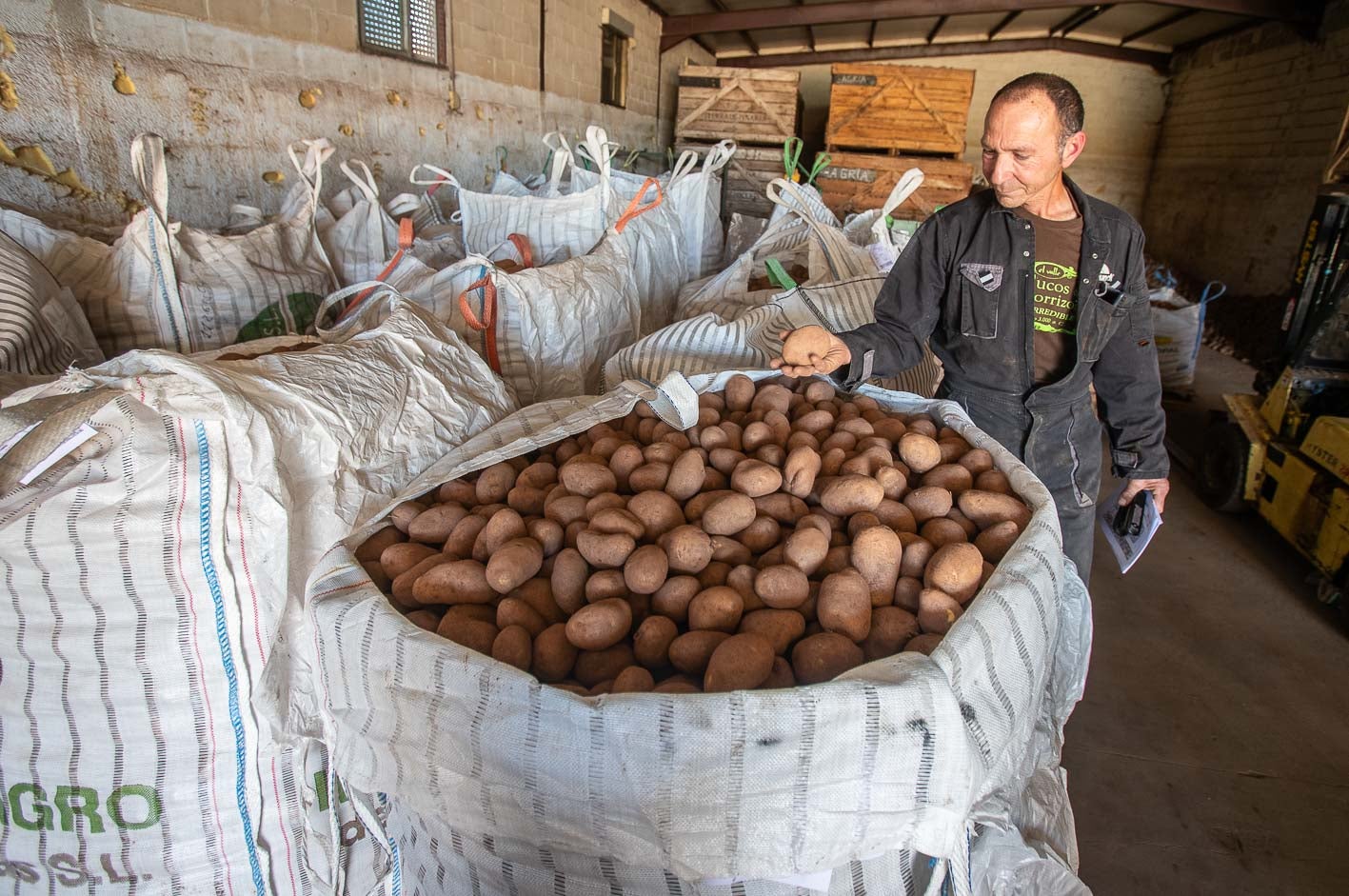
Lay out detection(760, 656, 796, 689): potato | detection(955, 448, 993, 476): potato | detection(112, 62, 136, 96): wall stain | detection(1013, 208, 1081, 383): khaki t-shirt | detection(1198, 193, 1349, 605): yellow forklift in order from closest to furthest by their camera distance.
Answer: detection(760, 656, 796, 689): potato → detection(955, 448, 993, 476): potato → detection(1013, 208, 1081, 383): khaki t-shirt → detection(112, 62, 136, 96): wall stain → detection(1198, 193, 1349, 605): yellow forklift

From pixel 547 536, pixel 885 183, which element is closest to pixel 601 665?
pixel 547 536

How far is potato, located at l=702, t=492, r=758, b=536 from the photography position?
1.17 m

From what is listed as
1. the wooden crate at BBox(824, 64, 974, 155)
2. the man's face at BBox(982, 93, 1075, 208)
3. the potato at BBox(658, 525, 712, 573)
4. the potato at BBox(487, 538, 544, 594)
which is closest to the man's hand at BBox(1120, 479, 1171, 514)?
the man's face at BBox(982, 93, 1075, 208)

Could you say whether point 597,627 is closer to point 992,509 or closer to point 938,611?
point 938,611

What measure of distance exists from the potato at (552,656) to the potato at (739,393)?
77 centimetres

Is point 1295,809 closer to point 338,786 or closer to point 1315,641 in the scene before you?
point 1315,641

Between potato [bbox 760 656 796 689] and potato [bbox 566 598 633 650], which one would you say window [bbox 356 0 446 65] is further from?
potato [bbox 760 656 796 689]

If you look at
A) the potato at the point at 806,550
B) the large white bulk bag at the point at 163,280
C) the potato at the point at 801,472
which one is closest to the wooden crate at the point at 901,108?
the large white bulk bag at the point at 163,280

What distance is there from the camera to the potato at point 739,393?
5.33ft

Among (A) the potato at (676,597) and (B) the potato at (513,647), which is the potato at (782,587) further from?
(B) the potato at (513,647)

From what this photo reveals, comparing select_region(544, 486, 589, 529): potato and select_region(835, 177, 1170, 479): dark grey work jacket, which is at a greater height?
select_region(835, 177, 1170, 479): dark grey work jacket

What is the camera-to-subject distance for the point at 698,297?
2.88m

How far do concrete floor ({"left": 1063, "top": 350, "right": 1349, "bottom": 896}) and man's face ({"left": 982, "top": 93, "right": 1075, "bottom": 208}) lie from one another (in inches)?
70.9

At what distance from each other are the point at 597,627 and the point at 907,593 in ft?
1.52
